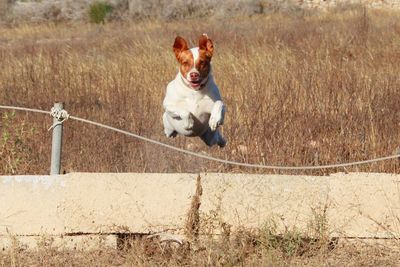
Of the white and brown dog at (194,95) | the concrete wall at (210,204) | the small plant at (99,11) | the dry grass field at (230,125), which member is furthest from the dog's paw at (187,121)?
the small plant at (99,11)

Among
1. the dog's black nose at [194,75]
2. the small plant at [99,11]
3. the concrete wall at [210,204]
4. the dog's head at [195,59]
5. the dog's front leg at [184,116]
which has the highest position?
the small plant at [99,11]

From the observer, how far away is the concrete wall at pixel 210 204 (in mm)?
5703

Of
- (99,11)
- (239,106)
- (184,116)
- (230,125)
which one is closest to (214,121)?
(184,116)

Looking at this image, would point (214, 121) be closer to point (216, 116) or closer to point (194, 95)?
point (216, 116)

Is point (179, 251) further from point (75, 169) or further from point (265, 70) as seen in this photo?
point (265, 70)

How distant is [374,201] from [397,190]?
15cm

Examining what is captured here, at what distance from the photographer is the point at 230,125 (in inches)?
326

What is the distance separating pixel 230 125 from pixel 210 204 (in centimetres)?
260

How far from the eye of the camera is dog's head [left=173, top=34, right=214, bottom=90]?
5.26 m

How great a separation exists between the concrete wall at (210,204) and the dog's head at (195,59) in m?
0.72

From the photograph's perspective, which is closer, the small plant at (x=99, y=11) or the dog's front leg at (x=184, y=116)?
the dog's front leg at (x=184, y=116)

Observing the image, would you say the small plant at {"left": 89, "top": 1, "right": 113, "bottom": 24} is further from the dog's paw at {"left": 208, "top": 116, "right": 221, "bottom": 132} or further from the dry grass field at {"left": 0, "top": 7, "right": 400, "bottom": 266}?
the dog's paw at {"left": 208, "top": 116, "right": 221, "bottom": 132}

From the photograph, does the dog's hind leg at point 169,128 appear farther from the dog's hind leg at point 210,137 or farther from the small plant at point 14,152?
the small plant at point 14,152

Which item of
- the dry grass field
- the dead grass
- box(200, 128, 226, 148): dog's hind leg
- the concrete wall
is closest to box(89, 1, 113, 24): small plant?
the dead grass
